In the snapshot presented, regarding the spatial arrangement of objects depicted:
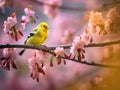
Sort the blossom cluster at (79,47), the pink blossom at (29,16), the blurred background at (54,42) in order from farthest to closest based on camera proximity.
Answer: the blurred background at (54,42) → the pink blossom at (29,16) → the blossom cluster at (79,47)

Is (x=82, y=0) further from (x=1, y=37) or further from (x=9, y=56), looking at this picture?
(x=9, y=56)

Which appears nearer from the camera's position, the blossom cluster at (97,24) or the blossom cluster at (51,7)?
the blossom cluster at (97,24)

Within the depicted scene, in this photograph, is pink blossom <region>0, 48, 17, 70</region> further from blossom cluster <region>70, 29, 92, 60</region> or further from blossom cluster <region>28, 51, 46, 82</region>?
blossom cluster <region>70, 29, 92, 60</region>

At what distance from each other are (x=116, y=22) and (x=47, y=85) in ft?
3.04

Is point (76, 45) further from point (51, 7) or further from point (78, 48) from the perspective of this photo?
point (51, 7)

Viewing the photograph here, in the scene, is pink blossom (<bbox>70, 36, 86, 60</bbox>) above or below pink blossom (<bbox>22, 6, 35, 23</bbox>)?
below

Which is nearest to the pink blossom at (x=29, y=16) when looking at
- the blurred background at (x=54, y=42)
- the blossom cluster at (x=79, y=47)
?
the blossom cluster at (x=79, y=47)

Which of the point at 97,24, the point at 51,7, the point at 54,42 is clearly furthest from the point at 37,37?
the point at 54,42

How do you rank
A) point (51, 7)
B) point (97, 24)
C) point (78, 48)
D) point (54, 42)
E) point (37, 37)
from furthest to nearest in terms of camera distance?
point (54, 42)
point (51, 7)
point (37, 37)
point (97, 24)
point (78, 48)

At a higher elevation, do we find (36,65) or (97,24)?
(97,24)

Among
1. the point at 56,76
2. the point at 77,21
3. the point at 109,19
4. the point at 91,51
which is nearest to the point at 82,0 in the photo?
the point at 77,21

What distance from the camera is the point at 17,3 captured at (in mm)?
1938

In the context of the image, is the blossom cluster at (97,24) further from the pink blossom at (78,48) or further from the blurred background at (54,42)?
the blurred background at (54,42)

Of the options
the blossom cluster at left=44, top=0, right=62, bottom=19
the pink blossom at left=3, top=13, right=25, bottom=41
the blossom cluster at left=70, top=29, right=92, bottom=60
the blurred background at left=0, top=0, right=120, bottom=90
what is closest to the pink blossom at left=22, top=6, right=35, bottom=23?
the pink blossom at left=3, top=13, right=25, bottom=41
